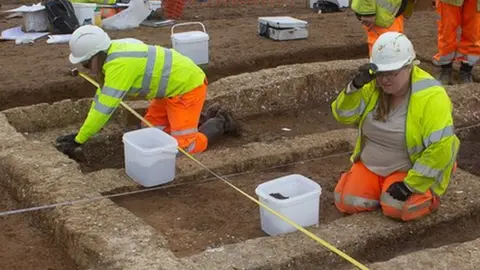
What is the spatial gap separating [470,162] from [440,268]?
2403 millimetres

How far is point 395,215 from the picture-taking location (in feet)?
Result: 15.3

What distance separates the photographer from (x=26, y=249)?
15.2 ft

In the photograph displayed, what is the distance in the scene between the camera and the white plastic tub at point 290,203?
178 inches

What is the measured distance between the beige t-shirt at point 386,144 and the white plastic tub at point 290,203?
1.50 ft

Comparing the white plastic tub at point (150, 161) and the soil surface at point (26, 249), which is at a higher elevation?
the white plastic tub at point (150, 161)

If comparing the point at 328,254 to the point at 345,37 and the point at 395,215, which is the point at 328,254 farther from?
the point at 345,37

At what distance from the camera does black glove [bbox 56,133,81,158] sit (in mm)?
5910

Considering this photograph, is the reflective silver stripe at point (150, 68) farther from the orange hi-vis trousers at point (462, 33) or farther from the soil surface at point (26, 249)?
the orange hi-vis trousers at point (462, 33)

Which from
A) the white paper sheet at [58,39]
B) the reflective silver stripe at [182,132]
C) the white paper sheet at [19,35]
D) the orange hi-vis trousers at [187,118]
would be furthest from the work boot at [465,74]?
the white paper sheet at [19,35]

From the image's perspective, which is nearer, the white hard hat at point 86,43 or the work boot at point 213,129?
the white hard hat at point 86,43

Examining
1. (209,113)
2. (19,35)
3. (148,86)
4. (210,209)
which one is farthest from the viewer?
(19,35)

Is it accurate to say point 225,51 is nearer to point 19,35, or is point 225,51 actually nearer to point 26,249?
point 19,35

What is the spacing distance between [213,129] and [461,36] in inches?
123

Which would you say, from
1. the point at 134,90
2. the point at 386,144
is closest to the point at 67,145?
the point at 134,90
